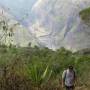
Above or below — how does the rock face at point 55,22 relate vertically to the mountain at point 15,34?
above

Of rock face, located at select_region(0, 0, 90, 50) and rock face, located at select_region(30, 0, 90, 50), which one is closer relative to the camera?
rock face, located at select_region(30, 0, 90, 50)

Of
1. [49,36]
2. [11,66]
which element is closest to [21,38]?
[49,36]

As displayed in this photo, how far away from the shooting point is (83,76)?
68.3 feet

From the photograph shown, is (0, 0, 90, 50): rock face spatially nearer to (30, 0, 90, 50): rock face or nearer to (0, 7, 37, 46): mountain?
(30, 0, 90, 50): rock face

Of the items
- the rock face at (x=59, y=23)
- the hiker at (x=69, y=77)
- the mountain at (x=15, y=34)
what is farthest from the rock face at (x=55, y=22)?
the hiker at (x=69, y=77)

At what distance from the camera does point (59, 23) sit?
12219 centimetres

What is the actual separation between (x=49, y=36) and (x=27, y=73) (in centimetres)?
9590

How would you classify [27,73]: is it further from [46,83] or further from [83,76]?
[83,76]

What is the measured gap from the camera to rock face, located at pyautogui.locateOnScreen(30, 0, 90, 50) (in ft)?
328

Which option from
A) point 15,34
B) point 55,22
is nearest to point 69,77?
point 15,34

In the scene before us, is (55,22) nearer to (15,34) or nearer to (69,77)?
(15,34)

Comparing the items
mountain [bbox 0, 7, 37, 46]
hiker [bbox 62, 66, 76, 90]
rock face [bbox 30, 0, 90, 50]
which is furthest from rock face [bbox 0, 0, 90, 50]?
hiker [bbox 62, 66, 76, 90]

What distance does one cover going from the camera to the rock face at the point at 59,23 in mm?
99938

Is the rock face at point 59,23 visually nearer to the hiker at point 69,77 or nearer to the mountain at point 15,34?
the mountain at point 15,34
